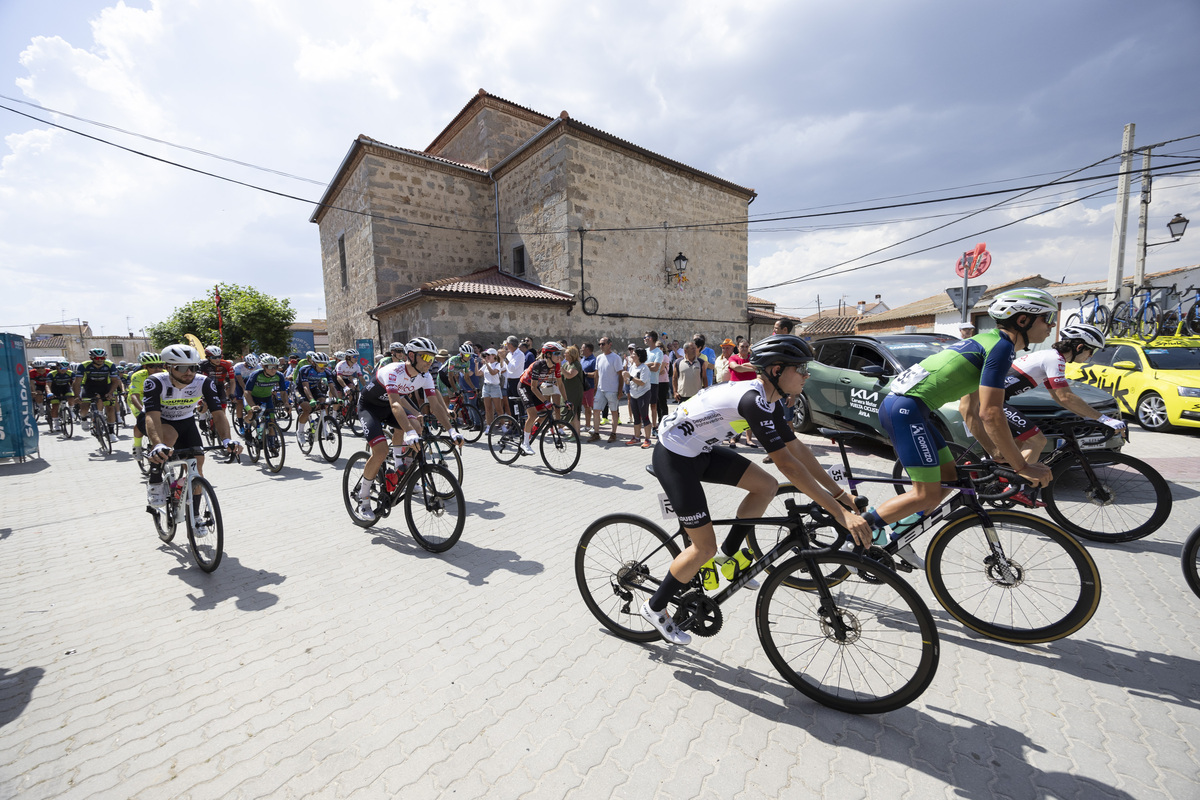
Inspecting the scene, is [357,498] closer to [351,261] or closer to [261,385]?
[261,385]

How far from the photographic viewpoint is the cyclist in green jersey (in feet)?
9.21

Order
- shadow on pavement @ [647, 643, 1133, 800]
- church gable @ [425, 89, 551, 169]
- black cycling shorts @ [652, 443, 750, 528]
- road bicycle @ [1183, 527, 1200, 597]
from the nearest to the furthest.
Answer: shadow on pavement @ [647, 643, 1133, 800], black cycling shorts @ [652, 443, 750, 528], road bicycle @ [1183, 527, 1200, 597], church gable @ [425, 89, 551, 169]

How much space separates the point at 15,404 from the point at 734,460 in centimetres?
1383

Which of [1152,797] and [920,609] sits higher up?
[920,609]

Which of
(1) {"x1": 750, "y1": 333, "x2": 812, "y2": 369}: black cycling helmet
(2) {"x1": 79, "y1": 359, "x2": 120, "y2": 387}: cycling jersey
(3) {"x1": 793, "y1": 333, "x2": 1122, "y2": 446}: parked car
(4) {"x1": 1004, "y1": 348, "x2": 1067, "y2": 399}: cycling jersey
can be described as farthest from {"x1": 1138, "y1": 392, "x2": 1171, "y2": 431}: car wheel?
(2) {"x1": 79, "y1": 359, "x2": 120, "y2": 387}: cycling jersey

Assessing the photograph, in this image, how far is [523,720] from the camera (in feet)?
7.57

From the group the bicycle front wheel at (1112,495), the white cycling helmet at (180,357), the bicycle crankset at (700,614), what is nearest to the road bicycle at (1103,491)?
the bicycle front wheel at (1112,495)

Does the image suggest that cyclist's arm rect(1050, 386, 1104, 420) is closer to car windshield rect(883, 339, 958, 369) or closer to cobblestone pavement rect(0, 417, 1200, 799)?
cobblestone pavement rect(0, 417, 1200, 799)

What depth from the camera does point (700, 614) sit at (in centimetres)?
259

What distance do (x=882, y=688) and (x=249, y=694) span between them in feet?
10.9

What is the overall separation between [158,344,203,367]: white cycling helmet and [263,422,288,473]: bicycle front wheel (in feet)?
11.2

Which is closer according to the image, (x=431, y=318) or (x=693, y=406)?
(x=693, y=406)

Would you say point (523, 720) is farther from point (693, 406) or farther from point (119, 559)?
point (119, 559)

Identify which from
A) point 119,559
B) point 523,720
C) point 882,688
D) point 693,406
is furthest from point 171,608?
point 882,688
